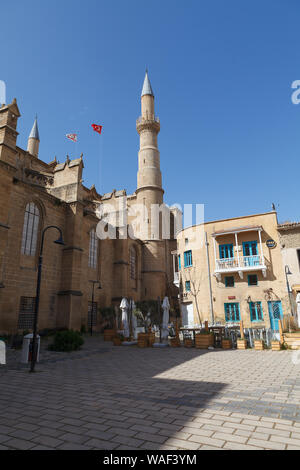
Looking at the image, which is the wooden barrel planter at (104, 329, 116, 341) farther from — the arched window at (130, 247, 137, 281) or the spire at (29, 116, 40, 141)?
the spire at (29, 116, 40, 141)

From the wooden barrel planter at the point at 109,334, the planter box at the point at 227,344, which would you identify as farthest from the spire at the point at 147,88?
the planter box at the point at 227,344

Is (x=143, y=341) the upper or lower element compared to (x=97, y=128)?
lower

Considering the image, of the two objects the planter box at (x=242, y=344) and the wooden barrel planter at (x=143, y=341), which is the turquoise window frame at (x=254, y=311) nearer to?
the planter box at (x=242, y=344)

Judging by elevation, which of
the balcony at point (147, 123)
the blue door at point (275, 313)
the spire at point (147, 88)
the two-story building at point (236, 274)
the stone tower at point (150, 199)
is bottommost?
the blue door at point (275, 313)

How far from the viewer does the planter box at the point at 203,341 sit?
14.0 meters

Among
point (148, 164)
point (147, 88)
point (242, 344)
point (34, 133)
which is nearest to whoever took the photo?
point (242, 344)

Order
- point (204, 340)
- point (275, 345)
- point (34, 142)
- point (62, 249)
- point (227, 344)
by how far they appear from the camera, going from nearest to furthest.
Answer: point (275, 345) → point (227, 344) → point (204, 340) → point (62, 249) → point (34, 142)

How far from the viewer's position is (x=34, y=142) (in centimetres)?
4231

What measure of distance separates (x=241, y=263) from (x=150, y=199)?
1695 centimetres

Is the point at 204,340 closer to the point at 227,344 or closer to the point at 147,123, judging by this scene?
the point at 227,344

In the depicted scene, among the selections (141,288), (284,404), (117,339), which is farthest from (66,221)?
(284,404)

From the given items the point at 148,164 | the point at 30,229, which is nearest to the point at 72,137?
the point at 148,164

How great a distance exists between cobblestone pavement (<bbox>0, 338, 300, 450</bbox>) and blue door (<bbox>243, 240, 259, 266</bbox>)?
12549 millimetres

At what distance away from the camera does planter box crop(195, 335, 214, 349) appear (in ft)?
46.0
